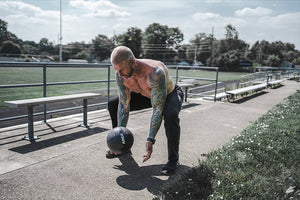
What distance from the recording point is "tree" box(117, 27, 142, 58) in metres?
80.8

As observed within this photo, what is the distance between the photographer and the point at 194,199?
2.46m

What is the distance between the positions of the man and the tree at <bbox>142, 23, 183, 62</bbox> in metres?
80.4

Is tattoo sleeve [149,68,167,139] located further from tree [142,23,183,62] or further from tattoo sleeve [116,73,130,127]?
tree [142,23,183,62]

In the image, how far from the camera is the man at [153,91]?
2725 mm

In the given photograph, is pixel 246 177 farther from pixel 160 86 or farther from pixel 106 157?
pixel 106 157

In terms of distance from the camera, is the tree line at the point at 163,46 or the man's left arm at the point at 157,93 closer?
the man's left arm at the point at 157,93

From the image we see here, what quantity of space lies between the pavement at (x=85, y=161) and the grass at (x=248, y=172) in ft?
0.92

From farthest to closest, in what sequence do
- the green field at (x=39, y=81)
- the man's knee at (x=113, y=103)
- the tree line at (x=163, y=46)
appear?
the tree line at (x=163, y=46), the green field at (x=39, y=81), the man's knee at (x=113, y=103)

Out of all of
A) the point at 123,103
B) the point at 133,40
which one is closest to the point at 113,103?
the point at 123,103

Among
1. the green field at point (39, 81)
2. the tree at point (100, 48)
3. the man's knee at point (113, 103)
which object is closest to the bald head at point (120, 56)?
the man's knee at point (113, 103)

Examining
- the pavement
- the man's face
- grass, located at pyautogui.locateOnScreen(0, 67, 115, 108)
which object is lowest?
grass, located at pyautogui.locateOnScreen(0, 67, 115, 108)

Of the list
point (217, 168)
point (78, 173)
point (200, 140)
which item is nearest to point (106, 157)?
point (78, 173)

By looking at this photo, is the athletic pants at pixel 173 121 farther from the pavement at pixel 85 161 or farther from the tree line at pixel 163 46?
the tree line at pixel 163 46

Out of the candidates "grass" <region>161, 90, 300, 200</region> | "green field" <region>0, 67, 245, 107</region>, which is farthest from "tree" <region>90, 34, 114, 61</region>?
"grass" <region>161, 90, 300, 200</region>
